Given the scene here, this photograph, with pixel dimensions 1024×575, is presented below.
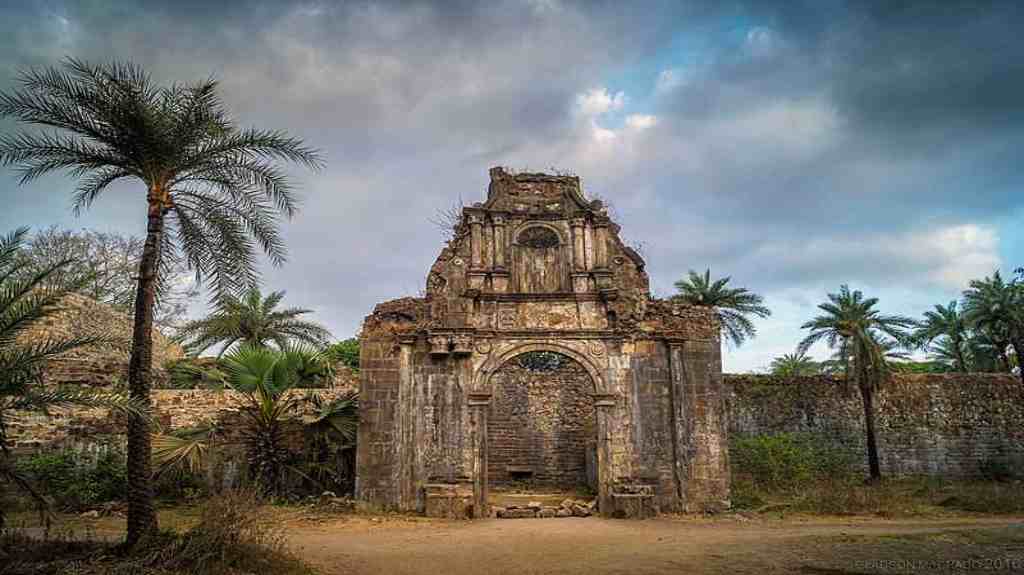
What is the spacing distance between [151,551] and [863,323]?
2131 centimetres

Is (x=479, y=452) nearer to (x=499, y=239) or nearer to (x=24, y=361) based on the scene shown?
(x=499, y=239)

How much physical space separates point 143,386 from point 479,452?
748 cm

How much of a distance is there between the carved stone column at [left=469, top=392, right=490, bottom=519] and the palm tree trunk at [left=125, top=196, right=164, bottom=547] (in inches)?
274

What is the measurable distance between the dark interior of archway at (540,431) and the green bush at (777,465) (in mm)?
4444

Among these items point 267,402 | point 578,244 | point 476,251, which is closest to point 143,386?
point 267,402

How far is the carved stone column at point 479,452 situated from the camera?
14538 mm

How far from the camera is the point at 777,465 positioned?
19859 millimetres

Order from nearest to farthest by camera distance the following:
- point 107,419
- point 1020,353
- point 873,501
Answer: point 873,501 < point 107,419 < point 1020,353

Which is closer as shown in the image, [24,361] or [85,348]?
[24,361]

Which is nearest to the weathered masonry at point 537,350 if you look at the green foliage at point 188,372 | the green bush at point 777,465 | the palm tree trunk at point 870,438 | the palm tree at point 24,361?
the green bush at point 777,465

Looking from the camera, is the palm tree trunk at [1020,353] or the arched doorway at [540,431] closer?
the arched doorway at [540,431]

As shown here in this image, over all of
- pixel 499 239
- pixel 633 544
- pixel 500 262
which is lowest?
pixel 633 544

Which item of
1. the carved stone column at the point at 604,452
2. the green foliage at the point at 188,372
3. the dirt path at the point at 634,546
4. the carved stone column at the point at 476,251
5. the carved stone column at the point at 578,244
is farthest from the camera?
the green foliage at the point at 188,372

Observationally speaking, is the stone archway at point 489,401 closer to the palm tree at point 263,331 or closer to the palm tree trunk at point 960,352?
the palm tree at point 263,331
